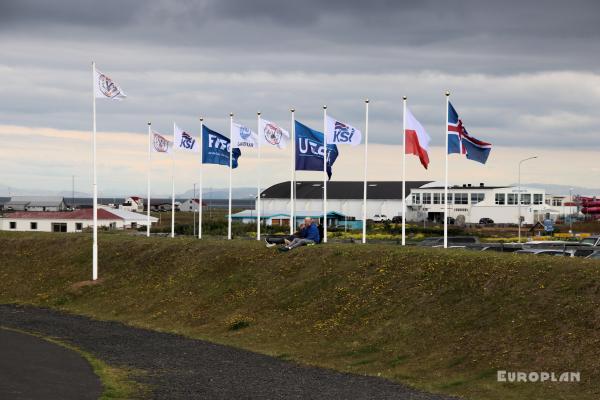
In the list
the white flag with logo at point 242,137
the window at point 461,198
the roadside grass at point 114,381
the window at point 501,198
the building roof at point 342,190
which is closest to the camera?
the roadside grass at point 114,381

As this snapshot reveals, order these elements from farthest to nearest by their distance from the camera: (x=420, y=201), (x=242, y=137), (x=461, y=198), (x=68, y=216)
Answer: (x=420, y=201) < (x=461, y=198) < (x=68, y=216) < (x=242, y=137)

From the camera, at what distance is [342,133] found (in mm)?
49312

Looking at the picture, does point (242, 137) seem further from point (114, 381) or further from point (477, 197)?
point (477, 197)

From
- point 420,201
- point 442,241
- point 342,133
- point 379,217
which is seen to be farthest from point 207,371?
point 379,217

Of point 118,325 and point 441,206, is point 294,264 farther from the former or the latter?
point 441,206

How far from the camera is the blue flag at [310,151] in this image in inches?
2002

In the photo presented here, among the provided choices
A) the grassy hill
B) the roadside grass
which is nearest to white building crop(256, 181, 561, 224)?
the grassy hill

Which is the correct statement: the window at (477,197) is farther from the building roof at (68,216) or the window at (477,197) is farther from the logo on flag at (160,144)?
the logo on flag at (160,144)

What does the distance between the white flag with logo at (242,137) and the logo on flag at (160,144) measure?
5.20m

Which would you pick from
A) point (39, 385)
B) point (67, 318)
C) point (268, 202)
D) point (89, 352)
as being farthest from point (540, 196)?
point (39, 385)

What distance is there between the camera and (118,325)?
141ft

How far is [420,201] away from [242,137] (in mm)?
87635

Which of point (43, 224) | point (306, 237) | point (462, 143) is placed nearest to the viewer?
point (462, 143)

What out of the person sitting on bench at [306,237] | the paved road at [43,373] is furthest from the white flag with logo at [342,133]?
the paved road at [43,373]
